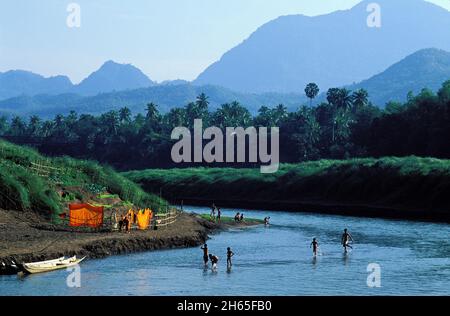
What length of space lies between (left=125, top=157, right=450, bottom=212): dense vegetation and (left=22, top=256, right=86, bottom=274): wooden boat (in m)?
66.2

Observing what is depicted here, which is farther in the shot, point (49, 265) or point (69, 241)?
point (69, 241)

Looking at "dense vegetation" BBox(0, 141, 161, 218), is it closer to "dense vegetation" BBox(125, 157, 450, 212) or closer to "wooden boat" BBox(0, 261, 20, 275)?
"wooden boat" BBox(0, 261, 20, 275)

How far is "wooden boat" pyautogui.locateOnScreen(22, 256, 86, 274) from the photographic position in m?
48.6

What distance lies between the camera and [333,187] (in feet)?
433

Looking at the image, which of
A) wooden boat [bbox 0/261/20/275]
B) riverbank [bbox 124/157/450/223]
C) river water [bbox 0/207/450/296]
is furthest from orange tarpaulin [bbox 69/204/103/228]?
riverbank [bbox 124/157/450/223]

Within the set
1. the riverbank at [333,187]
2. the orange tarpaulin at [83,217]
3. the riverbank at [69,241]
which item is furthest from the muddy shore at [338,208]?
the orange tarpaulin at [83,217]

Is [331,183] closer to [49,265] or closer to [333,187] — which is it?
[333,187]

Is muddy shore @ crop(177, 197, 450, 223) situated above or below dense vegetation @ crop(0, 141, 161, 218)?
below

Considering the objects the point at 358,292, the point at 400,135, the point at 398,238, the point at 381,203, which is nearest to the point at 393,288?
the point at 358,292

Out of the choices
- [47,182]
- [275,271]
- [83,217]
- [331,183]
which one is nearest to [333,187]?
Answer: [331,183]

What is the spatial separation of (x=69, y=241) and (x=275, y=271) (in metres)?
15.5

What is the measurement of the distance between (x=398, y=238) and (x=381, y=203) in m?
41.9

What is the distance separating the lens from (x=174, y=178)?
535ft
